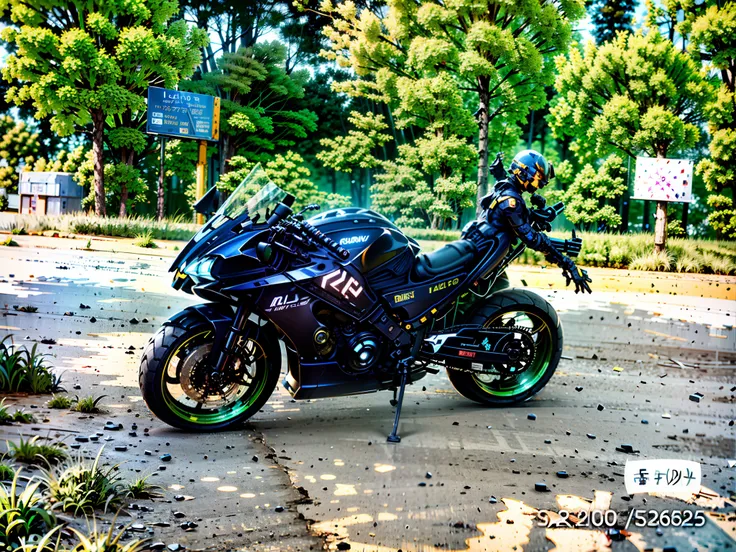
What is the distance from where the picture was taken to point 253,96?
5.16m

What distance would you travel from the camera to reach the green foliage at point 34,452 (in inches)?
84.1

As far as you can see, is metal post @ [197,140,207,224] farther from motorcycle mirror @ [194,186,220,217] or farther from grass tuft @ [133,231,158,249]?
motorcycle mirror @ [194,186,220,217]

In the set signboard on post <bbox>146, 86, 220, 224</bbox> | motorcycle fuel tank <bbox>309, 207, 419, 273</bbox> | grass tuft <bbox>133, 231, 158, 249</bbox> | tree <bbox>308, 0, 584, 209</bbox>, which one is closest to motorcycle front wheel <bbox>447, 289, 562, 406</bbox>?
motorcycle fuel tank <bbox>309, 207, 419, 273</bbox>

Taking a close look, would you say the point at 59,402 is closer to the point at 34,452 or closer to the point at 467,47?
the point at 34,452

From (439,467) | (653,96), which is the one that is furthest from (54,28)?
(653,96)

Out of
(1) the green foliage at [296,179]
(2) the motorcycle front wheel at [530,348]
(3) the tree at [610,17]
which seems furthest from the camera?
(3) the tree at [610,17]

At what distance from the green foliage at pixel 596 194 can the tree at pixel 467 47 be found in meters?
1.08

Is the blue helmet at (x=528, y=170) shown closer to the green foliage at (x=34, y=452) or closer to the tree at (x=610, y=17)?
the green foliage at (x=34, y=452)

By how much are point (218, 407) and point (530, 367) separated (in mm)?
1429

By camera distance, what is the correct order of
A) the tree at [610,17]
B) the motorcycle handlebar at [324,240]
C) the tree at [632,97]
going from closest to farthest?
the motorcycle handlebar at [324,240]
the tree at [632,97]
the tree at [610,17]

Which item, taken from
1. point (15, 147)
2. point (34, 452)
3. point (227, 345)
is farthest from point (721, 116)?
point (34, 452)

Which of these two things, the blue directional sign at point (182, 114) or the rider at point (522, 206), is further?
the blue directional sign at point (182, 114)

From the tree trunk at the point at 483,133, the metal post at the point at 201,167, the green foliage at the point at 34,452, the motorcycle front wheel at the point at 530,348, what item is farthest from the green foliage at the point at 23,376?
the tree trunk at the point at 483,133

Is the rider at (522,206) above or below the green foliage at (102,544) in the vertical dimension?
above
